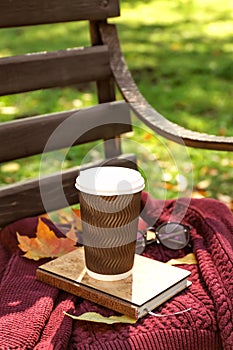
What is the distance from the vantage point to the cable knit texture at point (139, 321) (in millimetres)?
1730

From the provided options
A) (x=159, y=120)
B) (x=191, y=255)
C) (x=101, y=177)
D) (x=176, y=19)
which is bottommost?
(x=176, y=19)

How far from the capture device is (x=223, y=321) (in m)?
1.80

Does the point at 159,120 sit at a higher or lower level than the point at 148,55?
higher

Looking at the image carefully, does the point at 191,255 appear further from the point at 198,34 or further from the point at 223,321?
the point at 198,34

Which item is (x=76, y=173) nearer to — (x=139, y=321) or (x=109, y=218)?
(x=109, y=218)

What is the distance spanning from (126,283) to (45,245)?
15.3 inches

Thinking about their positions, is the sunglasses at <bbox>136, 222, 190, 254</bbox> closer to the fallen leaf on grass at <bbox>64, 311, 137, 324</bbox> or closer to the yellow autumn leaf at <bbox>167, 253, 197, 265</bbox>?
the yellow autumn leaf at <bbox>167, 253, 197, 265</bbox>

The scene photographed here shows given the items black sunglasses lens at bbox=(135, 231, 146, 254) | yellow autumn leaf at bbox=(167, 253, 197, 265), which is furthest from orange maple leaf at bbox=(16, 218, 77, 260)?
yellow autumn leaf at bbox=(167, 253, 197, 265)

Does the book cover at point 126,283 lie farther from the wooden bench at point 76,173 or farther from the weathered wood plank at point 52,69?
the weathered wood plank at point 52,69

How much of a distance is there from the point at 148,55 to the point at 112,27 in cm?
296

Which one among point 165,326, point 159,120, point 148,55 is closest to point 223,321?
point 165,326

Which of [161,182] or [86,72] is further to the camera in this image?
[86,72]

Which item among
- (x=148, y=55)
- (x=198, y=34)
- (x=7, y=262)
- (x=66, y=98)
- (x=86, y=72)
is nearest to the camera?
(x=7, y=262)

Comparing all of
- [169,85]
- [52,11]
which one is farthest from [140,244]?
[169,85]
